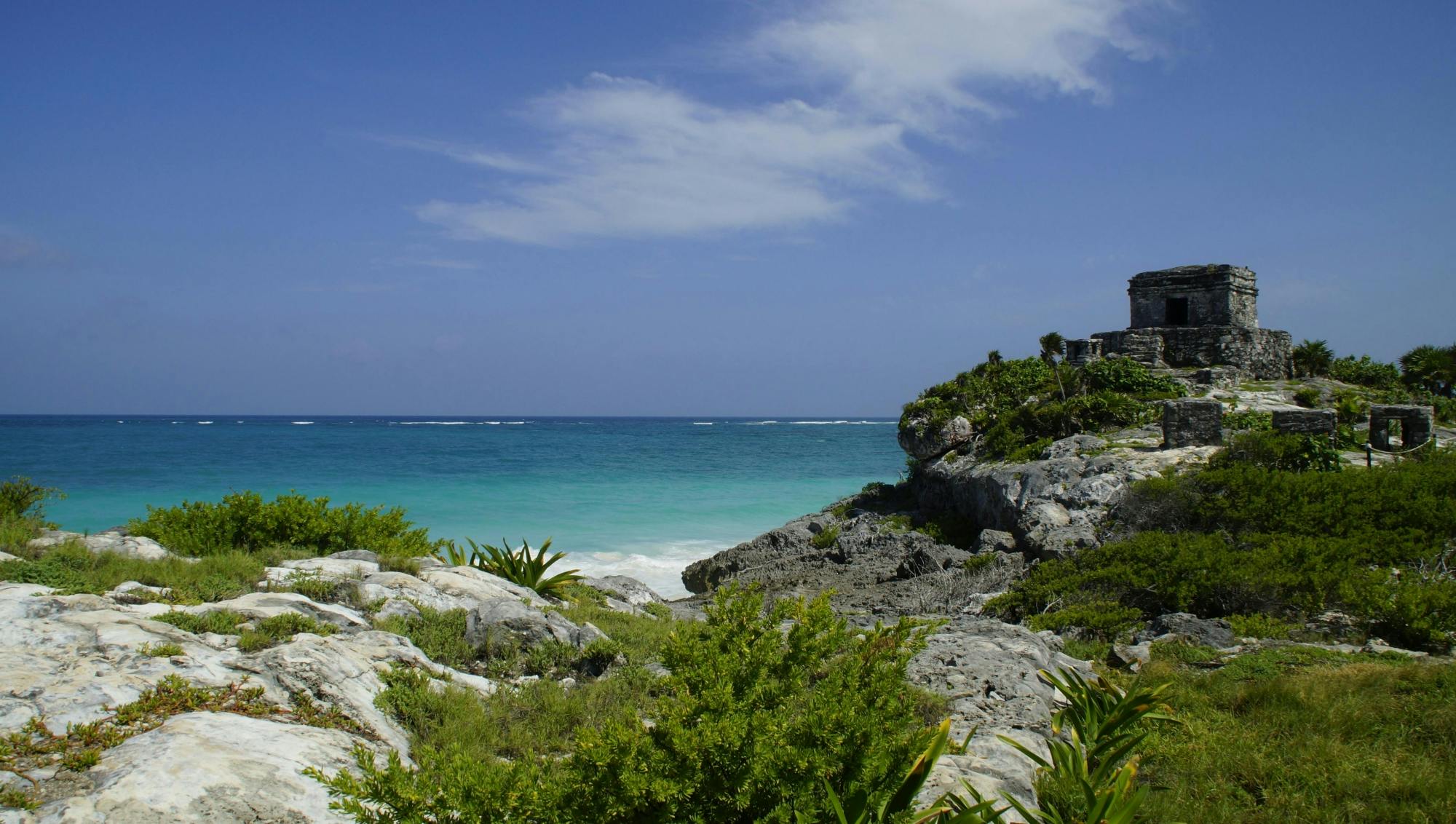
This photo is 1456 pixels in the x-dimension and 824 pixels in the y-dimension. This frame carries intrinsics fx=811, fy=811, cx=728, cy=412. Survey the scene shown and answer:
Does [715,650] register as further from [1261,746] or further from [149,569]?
[149,569]

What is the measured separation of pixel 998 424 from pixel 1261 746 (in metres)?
11.6

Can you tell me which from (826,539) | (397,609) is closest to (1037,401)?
(826,539)

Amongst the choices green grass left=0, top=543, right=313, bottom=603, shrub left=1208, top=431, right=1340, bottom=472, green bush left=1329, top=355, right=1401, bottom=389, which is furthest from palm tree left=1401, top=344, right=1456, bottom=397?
green grass left=0, top=543, right=313, bottom=603

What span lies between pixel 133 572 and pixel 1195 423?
1429cm

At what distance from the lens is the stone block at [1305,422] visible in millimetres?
12352

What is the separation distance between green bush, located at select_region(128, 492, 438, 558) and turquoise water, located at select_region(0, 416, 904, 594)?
8605mm

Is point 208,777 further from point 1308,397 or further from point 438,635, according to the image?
point 1308,397

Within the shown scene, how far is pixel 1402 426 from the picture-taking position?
1335 centimetres

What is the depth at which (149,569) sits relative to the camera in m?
6.77

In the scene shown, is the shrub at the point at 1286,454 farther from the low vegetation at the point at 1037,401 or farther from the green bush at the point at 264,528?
the green bush at the point at 264,528

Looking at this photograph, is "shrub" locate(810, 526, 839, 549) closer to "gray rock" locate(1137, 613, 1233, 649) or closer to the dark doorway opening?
"gray rock" locate(1137, 613, 1233, 649)

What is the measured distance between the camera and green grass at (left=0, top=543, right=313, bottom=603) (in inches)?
235

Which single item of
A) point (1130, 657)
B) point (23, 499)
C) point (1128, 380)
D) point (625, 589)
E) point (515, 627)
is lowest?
point (625, 589)

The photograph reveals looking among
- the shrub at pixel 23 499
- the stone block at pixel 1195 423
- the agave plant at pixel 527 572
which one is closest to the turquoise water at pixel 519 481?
the agave plant at pixel 527 572
